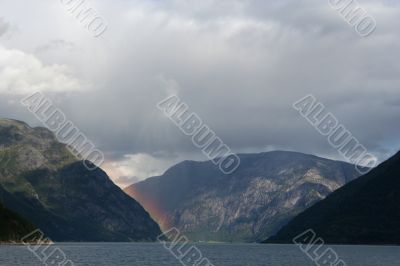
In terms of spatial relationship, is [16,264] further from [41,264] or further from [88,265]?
[88,265]

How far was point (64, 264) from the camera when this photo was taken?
7697 inches

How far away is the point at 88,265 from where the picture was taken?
654ft

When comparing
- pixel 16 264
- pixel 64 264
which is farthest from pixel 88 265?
pixel 16 264

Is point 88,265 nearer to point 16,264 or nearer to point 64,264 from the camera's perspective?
point 64,264

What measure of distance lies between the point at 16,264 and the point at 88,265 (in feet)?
77.4

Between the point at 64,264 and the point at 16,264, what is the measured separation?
50.4ft

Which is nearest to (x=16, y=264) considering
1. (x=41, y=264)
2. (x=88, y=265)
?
(x=41, y=264)

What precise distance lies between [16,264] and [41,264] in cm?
786

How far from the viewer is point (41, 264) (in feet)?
632

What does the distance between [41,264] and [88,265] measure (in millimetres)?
15776

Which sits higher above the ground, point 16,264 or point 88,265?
point 88,265
